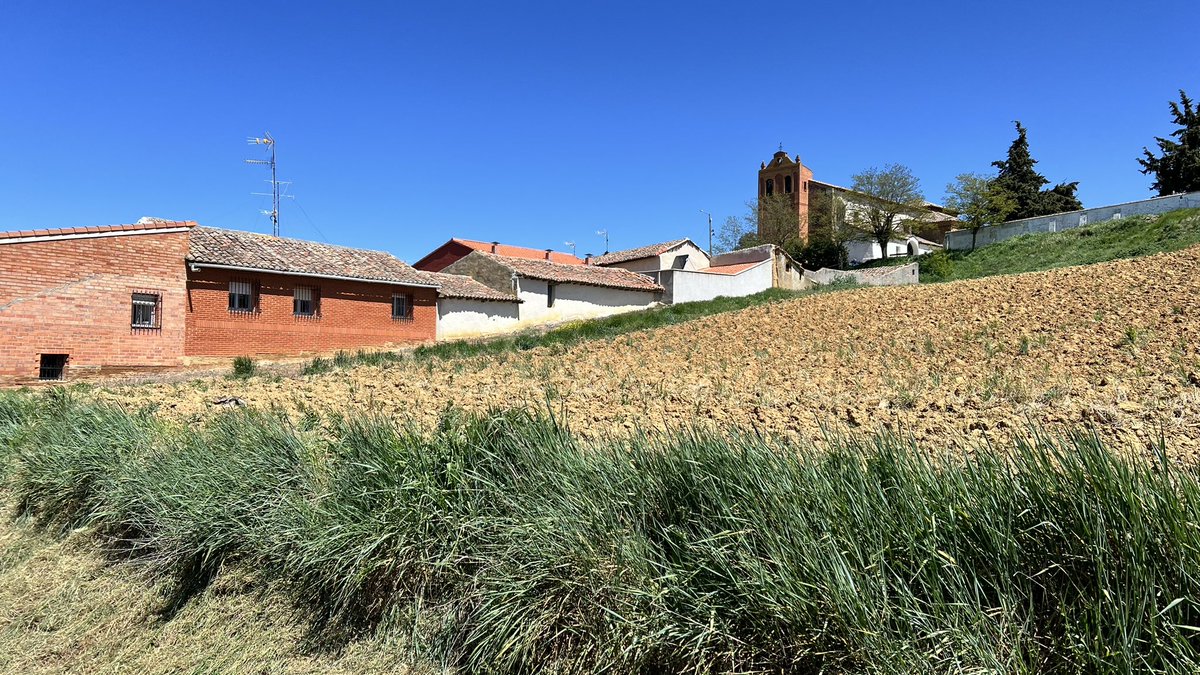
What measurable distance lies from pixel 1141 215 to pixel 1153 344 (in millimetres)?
28989

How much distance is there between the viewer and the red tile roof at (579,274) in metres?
29.6

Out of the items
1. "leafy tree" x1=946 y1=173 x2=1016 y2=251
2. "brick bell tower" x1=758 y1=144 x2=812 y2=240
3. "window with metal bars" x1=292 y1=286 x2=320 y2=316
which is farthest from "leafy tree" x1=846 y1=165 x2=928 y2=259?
"window with metal bars" x1=292 y1=286 x2=320 y2=316

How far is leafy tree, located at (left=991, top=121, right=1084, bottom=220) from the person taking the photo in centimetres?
4538

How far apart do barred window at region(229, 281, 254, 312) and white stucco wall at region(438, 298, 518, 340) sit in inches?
280

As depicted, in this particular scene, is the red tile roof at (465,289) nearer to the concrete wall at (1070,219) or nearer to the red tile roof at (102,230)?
the red tile roof at (102,230)

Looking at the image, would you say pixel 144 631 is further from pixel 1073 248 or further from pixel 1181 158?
pixel 1181 158

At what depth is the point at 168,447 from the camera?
553cm

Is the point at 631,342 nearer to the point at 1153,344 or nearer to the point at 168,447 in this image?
the point at 1153,344

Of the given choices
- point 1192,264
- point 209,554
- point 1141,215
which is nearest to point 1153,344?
point 1192,264

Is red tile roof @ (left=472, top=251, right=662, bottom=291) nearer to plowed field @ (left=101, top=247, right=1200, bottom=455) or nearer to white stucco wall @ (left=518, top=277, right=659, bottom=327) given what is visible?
white stucco wall @ (left=518, top=277, right=659, bottom=327)

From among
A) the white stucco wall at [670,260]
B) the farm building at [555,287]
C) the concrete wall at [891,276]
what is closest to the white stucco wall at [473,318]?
the farm building at [555,287]

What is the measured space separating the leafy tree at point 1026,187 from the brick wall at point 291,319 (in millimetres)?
40966

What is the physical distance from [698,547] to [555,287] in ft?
91.1

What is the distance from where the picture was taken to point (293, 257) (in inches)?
897
